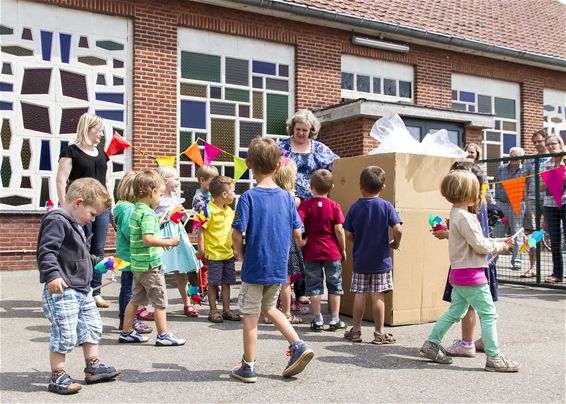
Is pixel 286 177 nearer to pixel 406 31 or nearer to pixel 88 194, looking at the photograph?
pixel 88 194

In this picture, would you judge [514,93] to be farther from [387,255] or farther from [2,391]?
[2,391]

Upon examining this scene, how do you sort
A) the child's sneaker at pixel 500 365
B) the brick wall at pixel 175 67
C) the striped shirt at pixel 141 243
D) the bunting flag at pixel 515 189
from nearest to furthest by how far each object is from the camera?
1. the child's sneaker at pixel 500 365
2. the striped shirt at pixel 141 243
3. the bunting flag at pixel 515 189
4. the brick wall at pixel 175 67

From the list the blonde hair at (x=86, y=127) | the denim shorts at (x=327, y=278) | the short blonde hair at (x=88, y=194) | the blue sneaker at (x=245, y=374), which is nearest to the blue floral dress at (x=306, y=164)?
the denim shorts at (x=327, y=278)

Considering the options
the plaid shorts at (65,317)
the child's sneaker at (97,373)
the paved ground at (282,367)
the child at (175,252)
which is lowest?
the paved ground at (282,367)

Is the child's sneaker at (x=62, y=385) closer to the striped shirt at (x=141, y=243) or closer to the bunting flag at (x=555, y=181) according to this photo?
the striped shirt at (x=141, y=243)

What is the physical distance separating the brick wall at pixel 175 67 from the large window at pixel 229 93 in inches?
7.8

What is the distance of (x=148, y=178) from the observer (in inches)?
181

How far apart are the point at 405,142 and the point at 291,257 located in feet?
5.14

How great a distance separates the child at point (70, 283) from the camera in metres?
3.44

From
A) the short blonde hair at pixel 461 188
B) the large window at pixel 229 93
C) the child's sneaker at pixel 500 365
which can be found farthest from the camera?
the large window at pixel 229 93

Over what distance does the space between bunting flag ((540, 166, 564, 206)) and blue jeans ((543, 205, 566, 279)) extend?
36 cm

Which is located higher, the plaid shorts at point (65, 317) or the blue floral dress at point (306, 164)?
the blue floral dress at point (306, 164)

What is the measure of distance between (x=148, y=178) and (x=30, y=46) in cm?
593

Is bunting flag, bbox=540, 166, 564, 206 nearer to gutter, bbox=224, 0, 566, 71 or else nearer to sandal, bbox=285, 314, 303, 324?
sandal, bbox=285, 314, 303, 324
